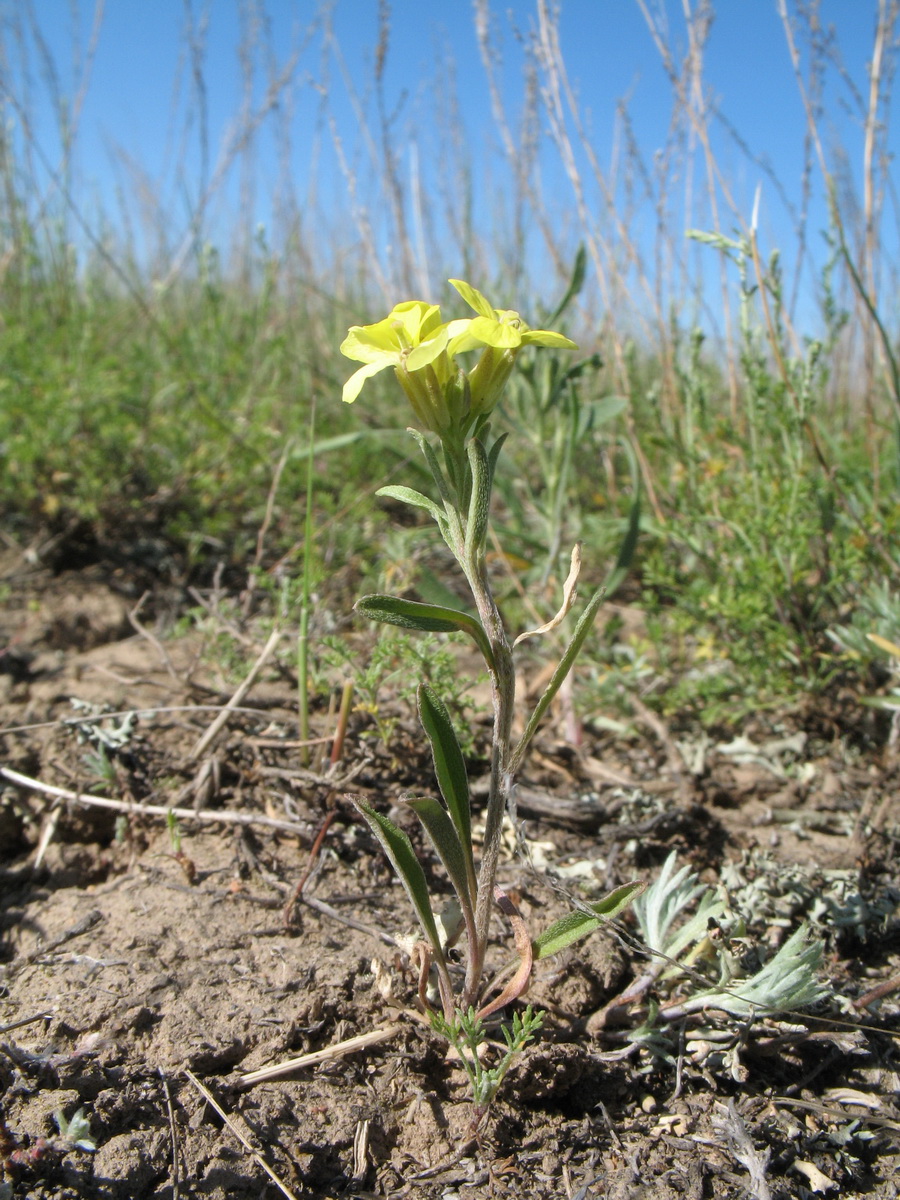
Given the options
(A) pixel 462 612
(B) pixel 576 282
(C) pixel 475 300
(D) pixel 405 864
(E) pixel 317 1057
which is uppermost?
(B) pixel 576 282

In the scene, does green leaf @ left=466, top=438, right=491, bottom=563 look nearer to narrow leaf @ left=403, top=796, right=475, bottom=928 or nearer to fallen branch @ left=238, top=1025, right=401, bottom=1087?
narrow leaf @ left=403, top=796, right=475, bottom=928

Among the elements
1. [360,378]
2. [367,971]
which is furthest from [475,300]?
[367,971]

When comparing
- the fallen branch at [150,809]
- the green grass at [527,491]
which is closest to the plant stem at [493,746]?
the fallen branch at [150,809]

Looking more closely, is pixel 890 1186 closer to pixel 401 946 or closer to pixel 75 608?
pixel 401 946

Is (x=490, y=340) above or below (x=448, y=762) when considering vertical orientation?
above

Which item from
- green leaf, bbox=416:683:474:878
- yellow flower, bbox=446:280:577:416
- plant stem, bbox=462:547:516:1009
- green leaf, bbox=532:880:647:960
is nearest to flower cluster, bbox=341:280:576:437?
yellow flower, bbox=446:280:577:416

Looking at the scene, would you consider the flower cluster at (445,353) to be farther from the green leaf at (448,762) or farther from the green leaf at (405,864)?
the green leaf at (405,864)

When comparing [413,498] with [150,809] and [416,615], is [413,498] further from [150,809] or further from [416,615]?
[150,809]
